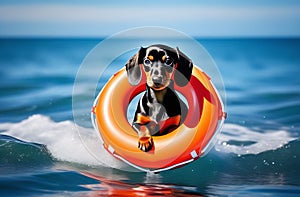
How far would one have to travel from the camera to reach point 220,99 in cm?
390

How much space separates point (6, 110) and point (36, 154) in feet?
7.63

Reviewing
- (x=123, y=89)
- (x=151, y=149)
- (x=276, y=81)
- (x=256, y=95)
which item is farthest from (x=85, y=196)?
(x=276, y=81)

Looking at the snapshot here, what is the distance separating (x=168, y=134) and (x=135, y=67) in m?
0.47

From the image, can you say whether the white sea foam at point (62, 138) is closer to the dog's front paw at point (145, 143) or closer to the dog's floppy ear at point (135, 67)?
the dog's front paw at point (145, 143)

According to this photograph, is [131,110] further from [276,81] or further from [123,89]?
[276,81]

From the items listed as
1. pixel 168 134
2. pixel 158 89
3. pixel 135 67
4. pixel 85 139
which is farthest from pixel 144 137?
pixel 85 139

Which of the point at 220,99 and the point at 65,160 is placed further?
the point at 65,160

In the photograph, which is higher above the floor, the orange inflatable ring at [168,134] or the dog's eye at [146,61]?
the dog's eye at [146,61]

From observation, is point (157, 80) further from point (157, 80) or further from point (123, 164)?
point (123, 164)

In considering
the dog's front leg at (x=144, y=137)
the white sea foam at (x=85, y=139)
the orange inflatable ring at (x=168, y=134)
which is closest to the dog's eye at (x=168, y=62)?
the orange inflatable ring at (x=168, y=134)

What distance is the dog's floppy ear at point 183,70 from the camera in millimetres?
3709

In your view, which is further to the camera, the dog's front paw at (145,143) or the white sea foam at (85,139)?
the white sea foam at (85,139)

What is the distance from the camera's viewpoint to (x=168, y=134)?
149 inches

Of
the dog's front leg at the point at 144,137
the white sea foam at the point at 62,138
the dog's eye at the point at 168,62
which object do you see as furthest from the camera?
the white sea foam at the point at 62,138
